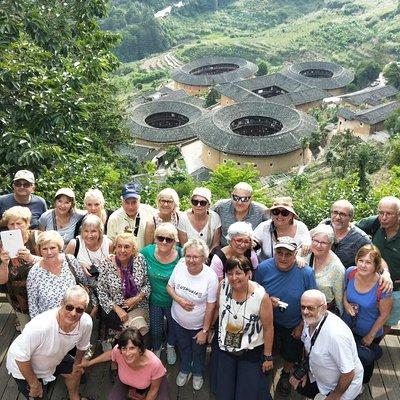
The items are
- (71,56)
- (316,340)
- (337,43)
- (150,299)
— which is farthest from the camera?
(337,43)

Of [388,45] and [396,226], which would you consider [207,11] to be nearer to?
[388,45]

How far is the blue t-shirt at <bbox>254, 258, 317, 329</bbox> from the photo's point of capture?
436 cm

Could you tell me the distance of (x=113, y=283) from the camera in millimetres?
4629

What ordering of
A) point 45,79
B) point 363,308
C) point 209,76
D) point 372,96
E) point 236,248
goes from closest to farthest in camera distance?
point 363,308 → point 236,248 → point 45,79 → point 372,96 → point 209,76

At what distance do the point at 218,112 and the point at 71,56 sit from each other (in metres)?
32.6

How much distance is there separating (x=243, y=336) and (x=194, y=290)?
630 mm

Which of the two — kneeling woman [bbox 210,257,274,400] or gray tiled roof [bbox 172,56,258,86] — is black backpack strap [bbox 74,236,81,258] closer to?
kneeling woman [bbox 210,257,274,400]

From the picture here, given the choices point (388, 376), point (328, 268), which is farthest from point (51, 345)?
point (388, 376)

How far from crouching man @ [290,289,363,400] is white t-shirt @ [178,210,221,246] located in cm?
166

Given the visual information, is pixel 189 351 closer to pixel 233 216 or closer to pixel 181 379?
pixel 181 379

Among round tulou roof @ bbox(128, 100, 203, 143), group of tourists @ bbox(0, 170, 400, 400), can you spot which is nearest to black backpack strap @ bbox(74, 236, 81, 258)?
group of tourists @ bbox(0, 170, 400, 400)

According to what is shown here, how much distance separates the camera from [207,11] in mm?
101938

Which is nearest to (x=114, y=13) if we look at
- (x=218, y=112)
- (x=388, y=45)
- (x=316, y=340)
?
(x=388, y=45)

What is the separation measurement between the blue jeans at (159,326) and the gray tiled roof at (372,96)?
49694mm
